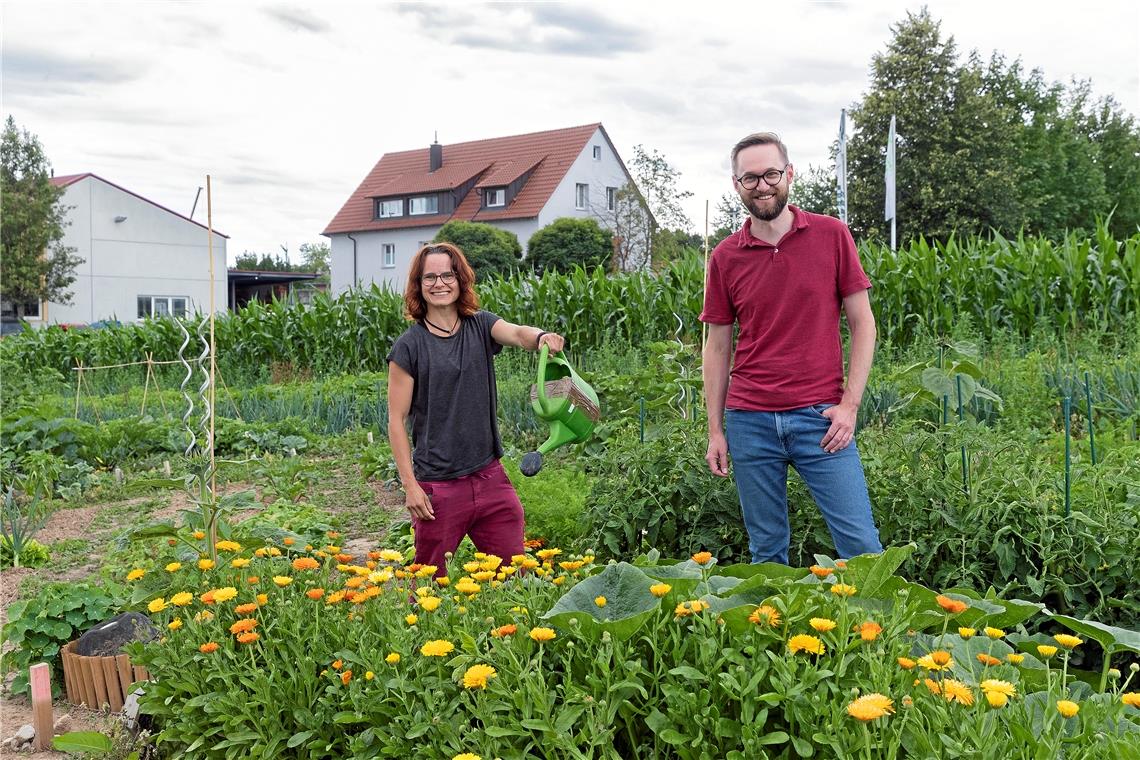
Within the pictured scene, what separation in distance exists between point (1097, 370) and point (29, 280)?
1418 inches

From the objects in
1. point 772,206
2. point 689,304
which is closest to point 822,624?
point 772,206

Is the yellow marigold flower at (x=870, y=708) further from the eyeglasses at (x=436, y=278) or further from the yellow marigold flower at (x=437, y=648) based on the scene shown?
the eyeglasses at (x=436, y=278)

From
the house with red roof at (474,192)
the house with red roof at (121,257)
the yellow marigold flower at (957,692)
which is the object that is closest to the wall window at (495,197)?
the house with red roof at (474,192)

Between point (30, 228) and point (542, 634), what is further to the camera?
point (30, 228)

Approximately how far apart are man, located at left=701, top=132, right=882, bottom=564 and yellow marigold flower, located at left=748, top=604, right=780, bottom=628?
1131mm

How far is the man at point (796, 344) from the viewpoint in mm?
2895

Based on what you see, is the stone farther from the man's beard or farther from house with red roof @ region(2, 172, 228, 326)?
house with red roof @ region(2, 172, 228, 326)

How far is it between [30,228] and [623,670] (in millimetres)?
37829

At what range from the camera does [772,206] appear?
2875mm

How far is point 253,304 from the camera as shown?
625 inches

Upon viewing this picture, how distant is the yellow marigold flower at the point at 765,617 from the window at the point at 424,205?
135 ft

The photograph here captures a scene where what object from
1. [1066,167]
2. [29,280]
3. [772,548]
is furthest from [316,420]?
[1066,167]

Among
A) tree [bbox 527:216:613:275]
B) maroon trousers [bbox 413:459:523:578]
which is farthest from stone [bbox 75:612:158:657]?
tree [bbox 527:216:613:275]

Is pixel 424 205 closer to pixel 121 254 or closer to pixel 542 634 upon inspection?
pixel 121 254
